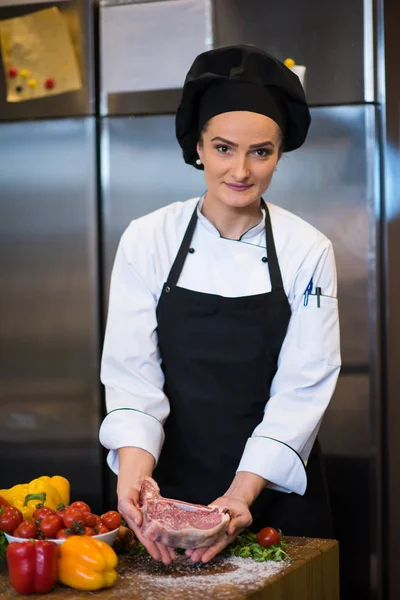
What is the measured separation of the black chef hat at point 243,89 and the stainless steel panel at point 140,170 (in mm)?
924

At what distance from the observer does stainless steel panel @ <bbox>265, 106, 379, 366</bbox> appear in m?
2.79

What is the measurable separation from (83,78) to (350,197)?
98cm

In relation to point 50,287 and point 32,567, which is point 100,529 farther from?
point 50,287

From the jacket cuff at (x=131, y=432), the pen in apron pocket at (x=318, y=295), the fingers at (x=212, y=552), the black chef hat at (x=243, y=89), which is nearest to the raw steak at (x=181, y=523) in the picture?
the fingers at (x=212, y=552)

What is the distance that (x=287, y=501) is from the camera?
6.56 ft

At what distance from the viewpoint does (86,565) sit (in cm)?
143

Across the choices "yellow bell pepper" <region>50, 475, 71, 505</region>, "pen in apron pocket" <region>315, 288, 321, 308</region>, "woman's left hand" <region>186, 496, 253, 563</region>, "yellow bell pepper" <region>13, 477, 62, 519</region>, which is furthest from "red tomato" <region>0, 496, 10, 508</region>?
"pen in apron pocket" <region>315, 288, 321, 308</region>

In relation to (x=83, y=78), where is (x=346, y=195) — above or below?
below

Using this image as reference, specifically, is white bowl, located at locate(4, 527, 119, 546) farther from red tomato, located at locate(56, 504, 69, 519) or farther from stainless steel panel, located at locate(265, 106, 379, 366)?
stainless steel panel, located at locate(265, 106, 379, 366)

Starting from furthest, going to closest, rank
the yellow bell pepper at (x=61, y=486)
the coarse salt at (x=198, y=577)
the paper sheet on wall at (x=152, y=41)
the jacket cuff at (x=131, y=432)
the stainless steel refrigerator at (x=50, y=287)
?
the stainless steel refrigerator at (x=50, y=287) → the paper sheet on wall at (x=152, y=41) → the jacket cuff at (x=131, y=432) → the yellow bell pepper at (x=61, y=486) → the coarse salt at (x=198, y=577)

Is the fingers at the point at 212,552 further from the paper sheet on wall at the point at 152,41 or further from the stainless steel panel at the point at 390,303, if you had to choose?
the paper sheet on wall at the point at 152,41

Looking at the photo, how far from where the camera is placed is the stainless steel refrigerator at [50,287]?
9.83ft

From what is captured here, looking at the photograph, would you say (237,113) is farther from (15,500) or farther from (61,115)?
(61,115)

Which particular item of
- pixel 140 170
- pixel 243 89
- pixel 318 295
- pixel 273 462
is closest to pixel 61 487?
pixel 273 462
